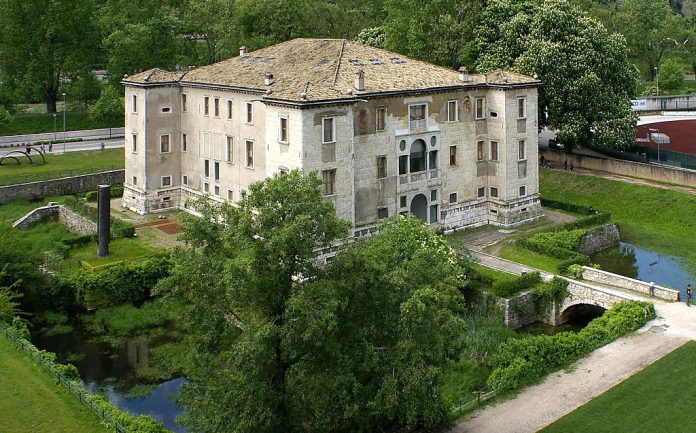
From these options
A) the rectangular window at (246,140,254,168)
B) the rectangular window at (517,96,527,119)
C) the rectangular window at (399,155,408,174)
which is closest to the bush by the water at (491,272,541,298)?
the rectangular window at (399,155,408,174)

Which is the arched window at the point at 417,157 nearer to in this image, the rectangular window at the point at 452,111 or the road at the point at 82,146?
the rectangular window at the point at 452,111

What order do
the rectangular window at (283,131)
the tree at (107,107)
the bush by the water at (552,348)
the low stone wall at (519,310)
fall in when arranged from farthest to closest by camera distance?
the tree at (107,107), the rectangular window at (283,131), the low stone wall at (519,310), the bush by the water at (552,348)

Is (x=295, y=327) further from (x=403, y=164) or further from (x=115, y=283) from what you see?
(x=403, y=164)

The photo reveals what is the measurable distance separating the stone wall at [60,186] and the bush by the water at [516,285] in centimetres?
3890

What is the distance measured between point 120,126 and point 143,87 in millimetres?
35820

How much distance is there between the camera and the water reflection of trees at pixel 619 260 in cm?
5881

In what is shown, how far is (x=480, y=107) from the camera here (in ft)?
209

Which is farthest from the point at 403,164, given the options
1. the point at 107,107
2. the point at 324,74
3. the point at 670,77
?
the point at 670,77

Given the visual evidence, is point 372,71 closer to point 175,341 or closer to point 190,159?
point 190,159

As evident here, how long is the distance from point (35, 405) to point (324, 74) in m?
29.8

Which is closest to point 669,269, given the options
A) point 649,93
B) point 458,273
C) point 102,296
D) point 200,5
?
point 458,273

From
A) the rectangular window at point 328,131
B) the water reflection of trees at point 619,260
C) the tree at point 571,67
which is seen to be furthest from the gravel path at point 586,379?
the tree at point 571,67

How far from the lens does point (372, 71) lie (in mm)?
60156

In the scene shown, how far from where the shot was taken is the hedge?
114 feet
